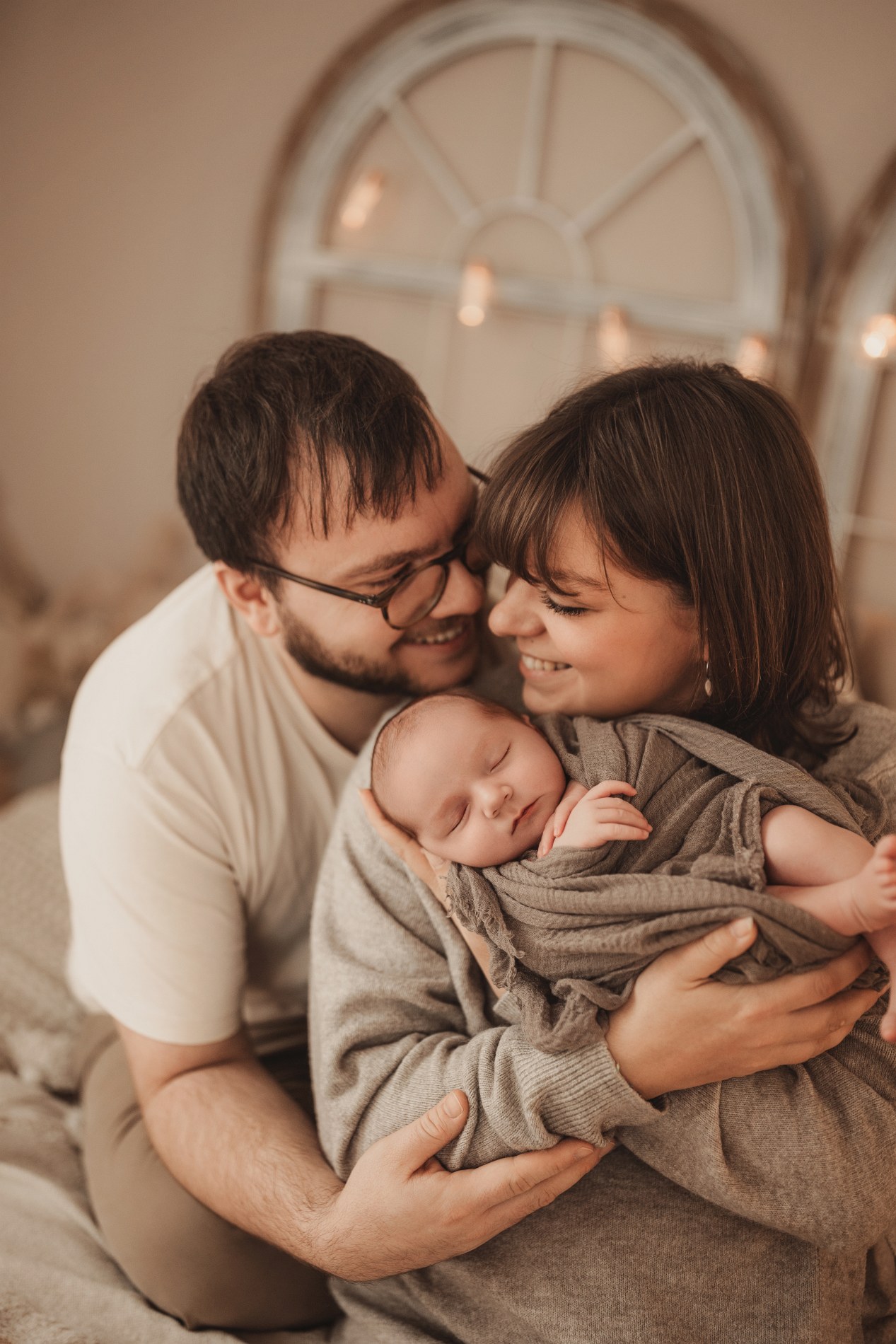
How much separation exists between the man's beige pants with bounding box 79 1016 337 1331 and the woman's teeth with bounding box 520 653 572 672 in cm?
105

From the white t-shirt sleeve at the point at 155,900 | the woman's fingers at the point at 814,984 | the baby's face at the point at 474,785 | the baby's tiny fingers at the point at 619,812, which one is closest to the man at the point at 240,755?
the white t-shirt sleeve at the point at 155,900

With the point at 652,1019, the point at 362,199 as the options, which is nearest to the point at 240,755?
the point at 652,1019

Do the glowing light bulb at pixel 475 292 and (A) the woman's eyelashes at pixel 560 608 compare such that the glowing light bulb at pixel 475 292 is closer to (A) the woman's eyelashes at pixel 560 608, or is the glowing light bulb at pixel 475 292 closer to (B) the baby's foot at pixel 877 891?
(A) the woman's eyelashes at pixel 560 608

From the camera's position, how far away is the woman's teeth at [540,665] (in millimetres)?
1468

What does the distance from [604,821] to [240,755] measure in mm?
801

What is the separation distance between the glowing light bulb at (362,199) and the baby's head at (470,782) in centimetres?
290

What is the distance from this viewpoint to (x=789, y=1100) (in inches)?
47.8

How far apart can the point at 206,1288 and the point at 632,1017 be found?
889mm

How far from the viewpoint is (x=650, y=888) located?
3.75 ft

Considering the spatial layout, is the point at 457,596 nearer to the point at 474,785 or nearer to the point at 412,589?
the point at 412,589

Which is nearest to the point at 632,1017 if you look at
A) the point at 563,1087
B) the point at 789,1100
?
the point at 563,1087

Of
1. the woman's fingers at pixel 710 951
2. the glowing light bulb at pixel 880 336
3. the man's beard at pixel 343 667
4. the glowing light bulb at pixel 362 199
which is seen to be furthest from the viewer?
the glowing light bulb at pixel 362 199

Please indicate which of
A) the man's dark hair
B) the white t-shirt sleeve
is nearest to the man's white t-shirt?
the white t-shirt sleeve

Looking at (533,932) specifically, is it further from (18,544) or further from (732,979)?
(18,544)
